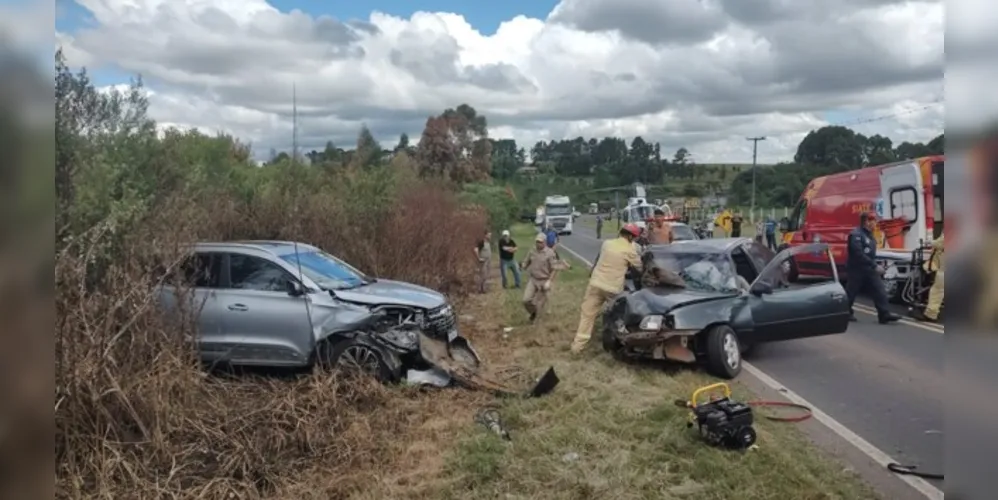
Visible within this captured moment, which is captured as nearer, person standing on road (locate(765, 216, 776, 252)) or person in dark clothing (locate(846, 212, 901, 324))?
person in dark clothing (locate(846, 212, 901, 324))

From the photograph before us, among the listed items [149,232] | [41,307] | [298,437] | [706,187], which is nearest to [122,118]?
[149,232]

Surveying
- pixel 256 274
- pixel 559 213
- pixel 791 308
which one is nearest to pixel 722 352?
pixel 791 308

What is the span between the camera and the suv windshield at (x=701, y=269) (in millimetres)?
9102

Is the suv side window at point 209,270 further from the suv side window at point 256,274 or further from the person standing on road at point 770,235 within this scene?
the person standing on road at point 770,235

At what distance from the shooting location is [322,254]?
9.98 meters

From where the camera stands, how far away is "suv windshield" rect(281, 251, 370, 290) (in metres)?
8.89

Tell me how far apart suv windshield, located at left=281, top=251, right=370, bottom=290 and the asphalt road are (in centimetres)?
515

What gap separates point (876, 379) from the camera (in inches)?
324

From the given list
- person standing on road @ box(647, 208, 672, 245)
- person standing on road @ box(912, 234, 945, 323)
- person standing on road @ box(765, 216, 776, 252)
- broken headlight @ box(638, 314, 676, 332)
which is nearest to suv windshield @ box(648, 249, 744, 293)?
broken headlight @ box(638, 314, 676, 332)

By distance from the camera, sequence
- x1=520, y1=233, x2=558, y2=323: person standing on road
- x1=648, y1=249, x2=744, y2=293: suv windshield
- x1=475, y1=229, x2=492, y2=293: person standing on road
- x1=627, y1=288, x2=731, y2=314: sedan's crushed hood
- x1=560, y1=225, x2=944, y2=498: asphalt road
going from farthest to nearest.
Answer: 1. x1=475, y1=229, x2=492, y2=293: person standing on road
2. x1=520, y1=233, x2=558, y2=323: person standing on road
3. x1=648, y1=249, x2=744, y2=293: suv windshield
4. x1=627, y1=288, x2=731, y2=314: sedan's crushed hood
5. x1=560, y1=225, x2=944, y2=498: asphalt road

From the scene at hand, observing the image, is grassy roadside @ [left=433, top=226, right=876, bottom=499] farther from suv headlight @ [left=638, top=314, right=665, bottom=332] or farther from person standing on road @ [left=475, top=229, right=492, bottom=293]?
person standing on road @ [left=475, top=229, right=492, bottom=293]

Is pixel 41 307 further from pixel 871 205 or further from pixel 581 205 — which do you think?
pixel 581 205

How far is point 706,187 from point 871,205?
6297 centimetres

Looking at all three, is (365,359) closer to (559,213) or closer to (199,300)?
(199,300)
